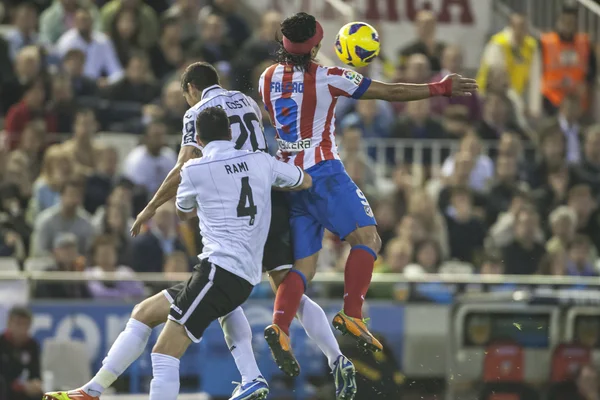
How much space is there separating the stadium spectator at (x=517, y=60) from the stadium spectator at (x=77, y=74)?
190 inches

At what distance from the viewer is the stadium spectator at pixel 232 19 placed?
1938 cm

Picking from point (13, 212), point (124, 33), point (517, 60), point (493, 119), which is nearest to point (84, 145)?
point (13, 212)

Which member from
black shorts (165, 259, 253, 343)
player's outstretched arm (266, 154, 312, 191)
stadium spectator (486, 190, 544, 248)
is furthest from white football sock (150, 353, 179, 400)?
stadium spectator (486, 190, 544, 248)

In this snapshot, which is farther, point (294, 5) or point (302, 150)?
point (294, 5)

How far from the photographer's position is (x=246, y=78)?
1745 cm

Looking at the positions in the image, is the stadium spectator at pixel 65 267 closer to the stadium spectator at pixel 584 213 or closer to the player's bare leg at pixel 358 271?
the player's bare leg at pixel 358 271

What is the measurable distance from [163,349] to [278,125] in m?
1.81

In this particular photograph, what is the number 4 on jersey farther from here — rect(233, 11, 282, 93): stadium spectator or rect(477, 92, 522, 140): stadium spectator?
rect(477, 92, 522, 140): stadium spectator

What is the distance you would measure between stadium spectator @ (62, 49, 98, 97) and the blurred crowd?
18 mm

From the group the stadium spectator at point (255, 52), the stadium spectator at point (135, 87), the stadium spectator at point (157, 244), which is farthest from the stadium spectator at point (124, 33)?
the stadium spectator at point (157, 244)

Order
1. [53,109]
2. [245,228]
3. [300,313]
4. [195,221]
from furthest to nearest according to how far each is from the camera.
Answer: [53,109]
[195,221]
[300,313]
[245,228]

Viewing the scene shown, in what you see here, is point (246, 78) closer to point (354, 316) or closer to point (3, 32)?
point (3, 32)

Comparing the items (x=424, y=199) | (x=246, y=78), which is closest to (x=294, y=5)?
(x=246, y=78)

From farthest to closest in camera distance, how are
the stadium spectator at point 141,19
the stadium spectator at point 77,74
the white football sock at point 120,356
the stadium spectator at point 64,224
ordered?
1. the stadium spectator at point 141,19
2. the stadium spectator at point 77,74
3. the stadium spectator at point 64,224
4. the white football sock at point 120,356
